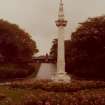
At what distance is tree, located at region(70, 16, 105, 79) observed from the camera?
6381cm

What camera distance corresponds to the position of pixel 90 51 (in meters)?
64.9

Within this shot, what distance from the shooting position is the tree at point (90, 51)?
209 ft

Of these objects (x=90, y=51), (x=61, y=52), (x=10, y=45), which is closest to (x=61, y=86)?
(x=61, y=52)

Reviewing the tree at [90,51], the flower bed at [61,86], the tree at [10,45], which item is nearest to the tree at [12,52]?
the tree at [10,45]

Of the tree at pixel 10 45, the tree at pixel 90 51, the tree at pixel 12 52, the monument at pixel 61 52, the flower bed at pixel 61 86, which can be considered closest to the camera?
the flower bed at pixel 61 86

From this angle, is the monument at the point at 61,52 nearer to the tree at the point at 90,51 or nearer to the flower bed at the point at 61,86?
the flower bed at the point at 61,86

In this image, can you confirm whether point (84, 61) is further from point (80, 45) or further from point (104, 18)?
point (104, 18)

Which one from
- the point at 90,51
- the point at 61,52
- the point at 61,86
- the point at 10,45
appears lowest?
the point at 61,86

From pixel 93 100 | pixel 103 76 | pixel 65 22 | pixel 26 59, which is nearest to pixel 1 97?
pixel 93 100

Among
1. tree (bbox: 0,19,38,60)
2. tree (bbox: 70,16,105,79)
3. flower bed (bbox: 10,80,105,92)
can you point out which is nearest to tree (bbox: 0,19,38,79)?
tree (bbox: 0,19,38,60)

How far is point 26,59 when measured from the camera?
246 ft

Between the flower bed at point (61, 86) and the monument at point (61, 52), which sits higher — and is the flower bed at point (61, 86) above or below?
below

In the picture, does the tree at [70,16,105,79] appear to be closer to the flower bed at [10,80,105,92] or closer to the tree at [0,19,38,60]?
the tree at [0,19,38,60]

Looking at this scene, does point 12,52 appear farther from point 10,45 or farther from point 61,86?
point 61,86
